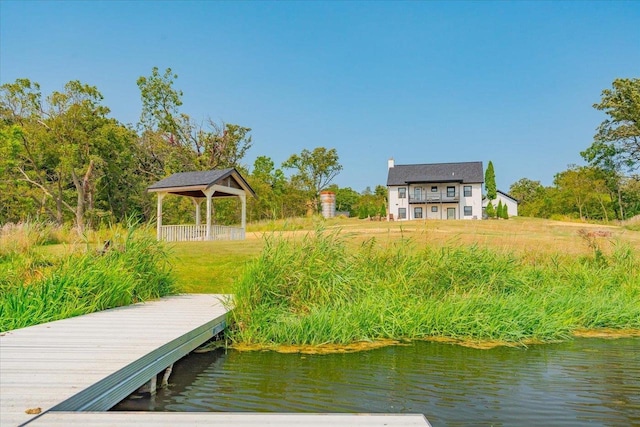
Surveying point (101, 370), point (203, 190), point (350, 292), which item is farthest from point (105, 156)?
point (101, 370)

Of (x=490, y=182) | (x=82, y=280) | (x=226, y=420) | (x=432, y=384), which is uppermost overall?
(x=490, y=182)

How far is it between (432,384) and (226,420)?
2267mm

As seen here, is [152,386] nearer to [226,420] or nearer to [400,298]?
[226,420]

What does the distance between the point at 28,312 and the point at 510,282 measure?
21.6ft

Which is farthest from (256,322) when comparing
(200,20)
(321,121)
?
(321,121)

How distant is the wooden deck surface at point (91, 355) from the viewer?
8.71 ft

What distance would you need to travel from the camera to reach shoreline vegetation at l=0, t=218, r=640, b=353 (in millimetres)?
5703

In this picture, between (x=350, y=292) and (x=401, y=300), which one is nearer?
(x=350, y=292)

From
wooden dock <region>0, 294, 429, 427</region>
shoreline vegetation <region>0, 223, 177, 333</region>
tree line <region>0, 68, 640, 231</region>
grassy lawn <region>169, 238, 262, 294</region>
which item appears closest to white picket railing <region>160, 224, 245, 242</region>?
tree line <region>0, 68, 640, 231</region>

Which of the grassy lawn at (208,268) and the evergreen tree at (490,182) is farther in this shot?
the evergreen tree at (490,182)

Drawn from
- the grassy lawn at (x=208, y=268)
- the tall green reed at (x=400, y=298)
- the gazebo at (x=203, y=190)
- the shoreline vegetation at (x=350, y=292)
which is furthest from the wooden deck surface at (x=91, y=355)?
the gazebo at (x=203, y=190)

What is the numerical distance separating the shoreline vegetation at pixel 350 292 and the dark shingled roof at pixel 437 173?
121 feet

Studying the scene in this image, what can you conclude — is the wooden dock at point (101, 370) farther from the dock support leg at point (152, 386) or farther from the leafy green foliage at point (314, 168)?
the leafy green foliage at point (314, 168)

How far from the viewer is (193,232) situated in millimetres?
19688
